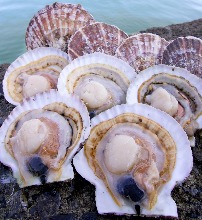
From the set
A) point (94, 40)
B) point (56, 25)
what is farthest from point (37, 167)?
point (56, 25)

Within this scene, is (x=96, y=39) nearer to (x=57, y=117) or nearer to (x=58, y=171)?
(x=57, y=117)

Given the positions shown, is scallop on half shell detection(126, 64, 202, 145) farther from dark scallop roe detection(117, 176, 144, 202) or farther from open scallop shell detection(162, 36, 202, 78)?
dark scallop roe detection(117, 176, 144, 202)

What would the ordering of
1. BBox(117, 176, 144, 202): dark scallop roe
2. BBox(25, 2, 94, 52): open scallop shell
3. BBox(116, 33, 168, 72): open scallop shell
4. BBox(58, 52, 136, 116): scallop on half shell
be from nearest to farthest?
1. BBox(117, 176, 144, 202): dark scallop roe
2. BBox(58, 52, 136, 116): scallop on half shell
3. BBox(116, 33, 168, 72): open scallop shell
4. BBox(25, 2, 94, 52): open scallop shell

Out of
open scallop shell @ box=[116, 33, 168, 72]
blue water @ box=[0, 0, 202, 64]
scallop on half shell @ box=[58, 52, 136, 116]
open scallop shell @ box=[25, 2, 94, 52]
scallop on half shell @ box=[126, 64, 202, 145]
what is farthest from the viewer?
blue water @ box=[0, 0, 202, 64]

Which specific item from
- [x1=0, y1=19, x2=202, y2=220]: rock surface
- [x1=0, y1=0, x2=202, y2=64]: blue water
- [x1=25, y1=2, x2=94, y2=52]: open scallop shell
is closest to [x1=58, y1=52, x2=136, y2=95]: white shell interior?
[x1=25, y1=2, x2=94, y2=52]: open scallop shell

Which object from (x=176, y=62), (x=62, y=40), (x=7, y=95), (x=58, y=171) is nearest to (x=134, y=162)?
(x=58, y=171)

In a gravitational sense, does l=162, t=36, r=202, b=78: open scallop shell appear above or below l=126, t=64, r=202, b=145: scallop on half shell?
above

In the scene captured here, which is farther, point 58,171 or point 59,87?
point 59,87
